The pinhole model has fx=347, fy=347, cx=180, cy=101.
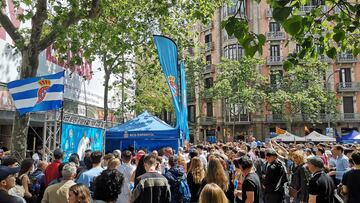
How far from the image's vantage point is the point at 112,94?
26953mm

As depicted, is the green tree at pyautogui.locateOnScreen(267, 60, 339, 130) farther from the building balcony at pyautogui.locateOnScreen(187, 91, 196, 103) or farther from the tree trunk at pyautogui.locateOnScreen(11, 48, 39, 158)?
the tree trunk at pyautogui.locateOnScreen(11, 48, 39, 158)

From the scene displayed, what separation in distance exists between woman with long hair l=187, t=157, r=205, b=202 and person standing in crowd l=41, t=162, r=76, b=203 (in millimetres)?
2411

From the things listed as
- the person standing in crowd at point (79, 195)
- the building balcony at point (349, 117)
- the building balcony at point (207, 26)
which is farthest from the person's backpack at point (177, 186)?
the building balcony at point (207, 26)

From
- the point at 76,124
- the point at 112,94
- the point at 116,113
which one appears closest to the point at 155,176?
the point at 76,124

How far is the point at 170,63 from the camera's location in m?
12.4

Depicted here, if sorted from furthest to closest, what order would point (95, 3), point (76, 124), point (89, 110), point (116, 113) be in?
point (116, 113), point (89, 110), point (76, 124), point (95, 3)

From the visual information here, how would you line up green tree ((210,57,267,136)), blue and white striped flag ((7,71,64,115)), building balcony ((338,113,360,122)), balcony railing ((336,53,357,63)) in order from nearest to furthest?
1. blue and white striped flag ((7,71,64,115))
2. green tree ((210,57,267,136))
3. building balcony ((338,113,360,122))
4. balcony railing ((336,53,357,63))

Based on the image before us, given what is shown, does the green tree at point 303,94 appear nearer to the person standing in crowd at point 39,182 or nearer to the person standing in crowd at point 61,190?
the person standing in crowd at point 39,182

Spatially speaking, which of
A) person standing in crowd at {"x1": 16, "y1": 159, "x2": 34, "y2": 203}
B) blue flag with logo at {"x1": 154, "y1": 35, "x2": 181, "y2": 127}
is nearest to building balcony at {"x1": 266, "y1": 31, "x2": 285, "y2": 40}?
blue flag with logo at {"x1": 154, "y1": 35, "x2": 181, "y2": 127}

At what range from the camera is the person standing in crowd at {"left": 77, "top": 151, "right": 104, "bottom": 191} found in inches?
229

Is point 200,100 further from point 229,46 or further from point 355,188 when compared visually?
point 355,188

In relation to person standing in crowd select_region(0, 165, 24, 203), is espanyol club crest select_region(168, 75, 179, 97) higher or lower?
higher

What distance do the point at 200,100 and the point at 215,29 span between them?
9966mm

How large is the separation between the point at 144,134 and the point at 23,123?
573 cm
